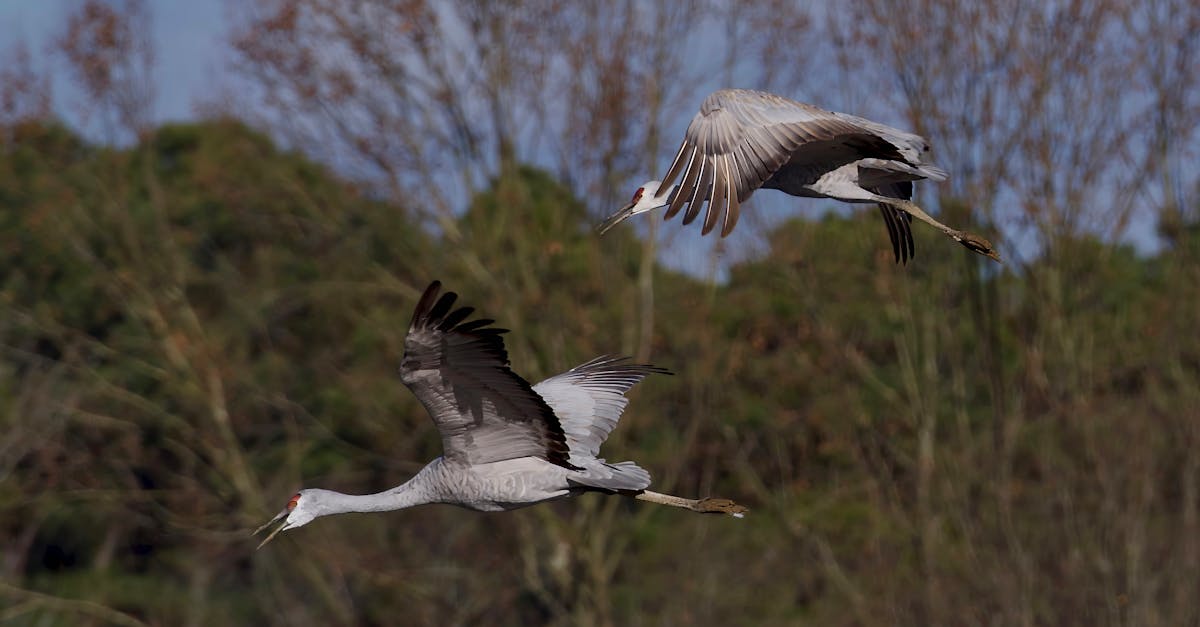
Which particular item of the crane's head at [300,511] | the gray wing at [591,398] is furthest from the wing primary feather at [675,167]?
the crane's head at [300,511]

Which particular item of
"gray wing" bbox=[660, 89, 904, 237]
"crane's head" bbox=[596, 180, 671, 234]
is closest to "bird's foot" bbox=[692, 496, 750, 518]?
"crane's head" bbox=[596, 180, 671, 234]

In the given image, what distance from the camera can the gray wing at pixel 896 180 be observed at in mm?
9367

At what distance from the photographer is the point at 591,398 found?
410 inches

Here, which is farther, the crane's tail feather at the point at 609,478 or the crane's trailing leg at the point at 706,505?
the crane's trailing leg at the point at 706,505

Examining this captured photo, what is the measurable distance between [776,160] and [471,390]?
68.2 inches

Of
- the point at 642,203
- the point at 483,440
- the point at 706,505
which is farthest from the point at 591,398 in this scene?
the point at 483,440

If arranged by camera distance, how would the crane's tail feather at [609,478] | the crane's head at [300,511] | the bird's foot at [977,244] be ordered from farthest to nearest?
the bird's foot at [977,244], the crane's head at [300,511], the crane's tail feather at [609,478]

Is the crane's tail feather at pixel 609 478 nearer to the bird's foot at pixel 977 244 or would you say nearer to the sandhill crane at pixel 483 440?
the sandhill crane at pixel 483 440

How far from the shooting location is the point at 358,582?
24.4 m

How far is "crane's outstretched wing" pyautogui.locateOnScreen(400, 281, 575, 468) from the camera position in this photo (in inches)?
327

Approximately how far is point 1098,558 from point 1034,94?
15.5 feet

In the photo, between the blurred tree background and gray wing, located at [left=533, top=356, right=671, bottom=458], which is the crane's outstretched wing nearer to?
gray wing, located at [left=533, top=356, right=671, bottom=458]

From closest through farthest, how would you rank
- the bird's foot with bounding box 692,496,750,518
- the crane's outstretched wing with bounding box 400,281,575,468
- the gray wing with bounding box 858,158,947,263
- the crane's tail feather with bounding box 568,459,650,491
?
the crane's outstretched wing with bounding box 400,281,575,468 → the crane's tail feather with bounding box 568,459,650,491 → the gray wing with bounding box 858,158,947,263 → the bird's foot with bounding box 692,496,750,518

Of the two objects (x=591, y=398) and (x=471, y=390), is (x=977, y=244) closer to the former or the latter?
(x=591, y=398)
